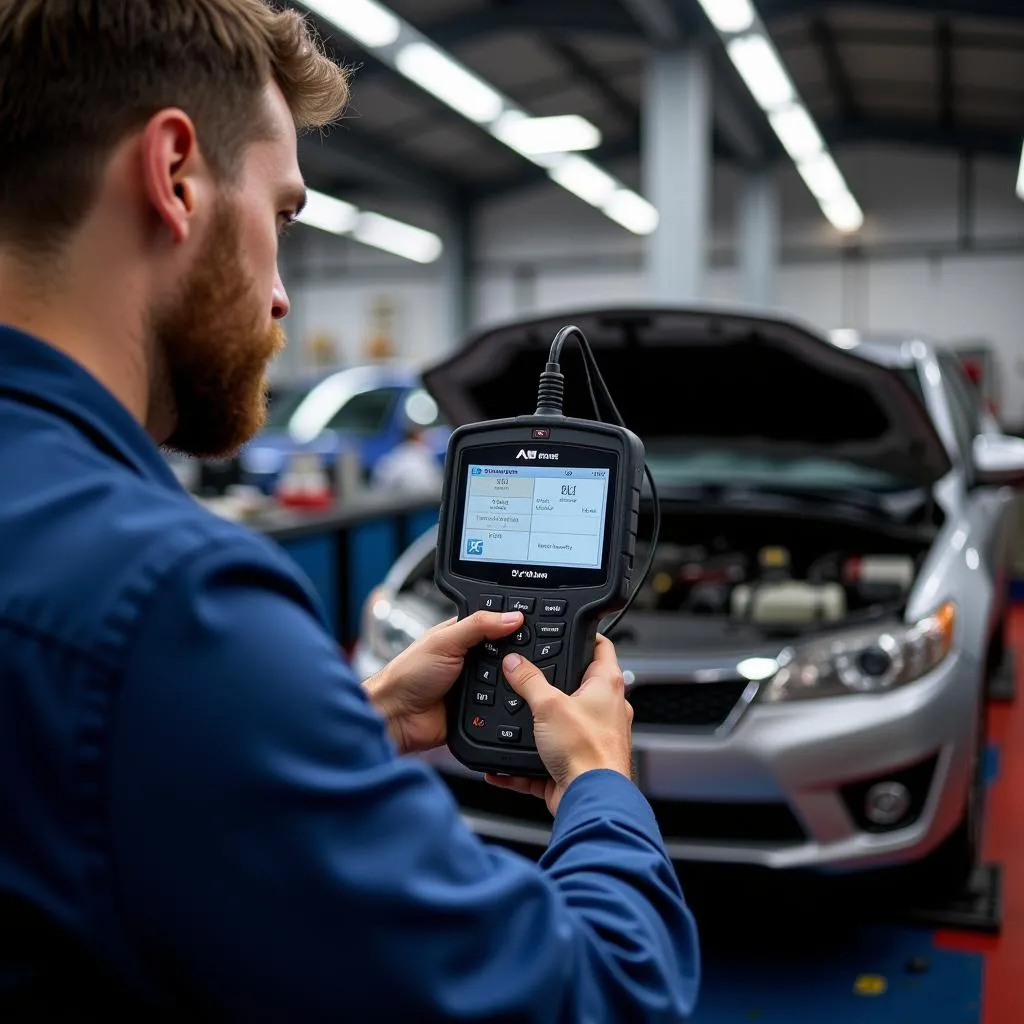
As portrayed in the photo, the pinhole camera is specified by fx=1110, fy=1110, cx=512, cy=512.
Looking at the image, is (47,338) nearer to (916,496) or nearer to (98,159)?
(98,159)

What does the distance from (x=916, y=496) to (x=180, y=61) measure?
3128 mm

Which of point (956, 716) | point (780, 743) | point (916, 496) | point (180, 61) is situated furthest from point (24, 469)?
point (916, 496)

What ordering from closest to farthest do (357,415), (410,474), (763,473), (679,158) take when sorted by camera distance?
(763,473) < (410,474) < (679,158) < (357,415)

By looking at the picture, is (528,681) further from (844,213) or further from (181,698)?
(844,213)

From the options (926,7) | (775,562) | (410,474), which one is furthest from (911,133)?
(775,562)

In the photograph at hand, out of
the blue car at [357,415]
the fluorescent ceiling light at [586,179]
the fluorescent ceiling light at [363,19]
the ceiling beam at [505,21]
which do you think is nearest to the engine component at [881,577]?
the fluorescent ceiling light at [363,19]

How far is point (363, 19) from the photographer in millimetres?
6652

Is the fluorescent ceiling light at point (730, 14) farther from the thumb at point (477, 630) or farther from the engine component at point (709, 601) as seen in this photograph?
the thumb at point (477, 630)

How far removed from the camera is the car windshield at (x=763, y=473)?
11.9ft

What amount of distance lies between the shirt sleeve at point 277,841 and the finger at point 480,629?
1.35 feet

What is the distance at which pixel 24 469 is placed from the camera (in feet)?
2.15

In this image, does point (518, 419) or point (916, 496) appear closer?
point (518, 419)

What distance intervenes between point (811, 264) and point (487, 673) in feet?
51.4

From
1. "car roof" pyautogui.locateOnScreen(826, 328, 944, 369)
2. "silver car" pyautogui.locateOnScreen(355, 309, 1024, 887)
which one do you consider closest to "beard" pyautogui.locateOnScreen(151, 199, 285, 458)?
"silver car" pyautogui.locateOnScreen(355, 309, 1024, 887)
